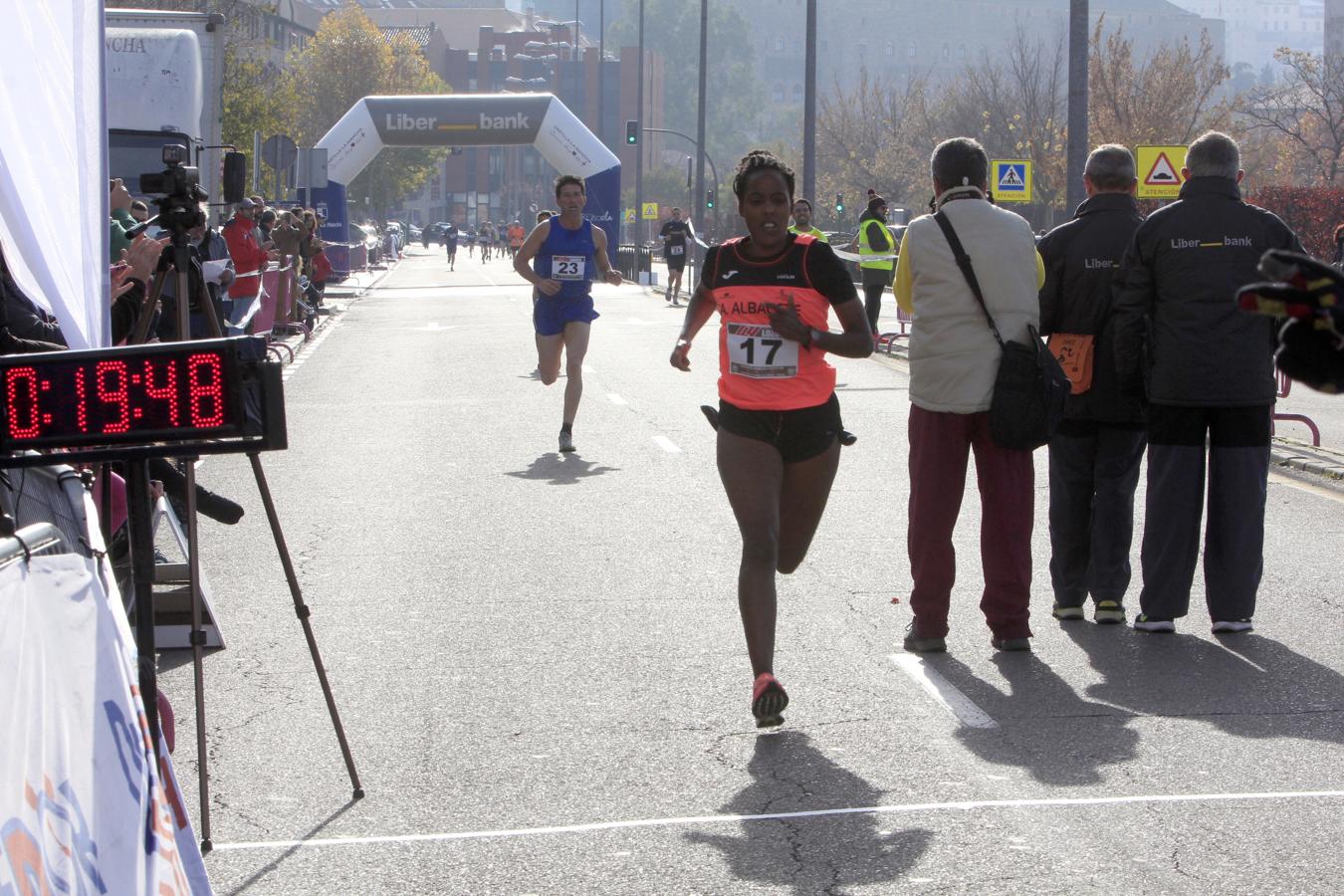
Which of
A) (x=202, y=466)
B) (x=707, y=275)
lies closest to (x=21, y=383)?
(x=707, y=275)

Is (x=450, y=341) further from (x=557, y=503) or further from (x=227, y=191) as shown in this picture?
(x=557, y=503)

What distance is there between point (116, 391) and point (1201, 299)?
503 centimetres

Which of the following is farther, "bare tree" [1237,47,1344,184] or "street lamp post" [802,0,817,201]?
"bare tree" [1237,47,1344,184]

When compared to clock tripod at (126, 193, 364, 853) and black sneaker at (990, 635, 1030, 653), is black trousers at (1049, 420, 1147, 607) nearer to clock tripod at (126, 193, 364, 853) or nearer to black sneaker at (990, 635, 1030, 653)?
black sneaker at (990, 635, 1030, 653)

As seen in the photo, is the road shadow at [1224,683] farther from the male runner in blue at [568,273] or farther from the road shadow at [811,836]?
the male runner in blue at [568,273]

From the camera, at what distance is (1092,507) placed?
8430mm

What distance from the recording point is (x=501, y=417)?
1708 centimetres

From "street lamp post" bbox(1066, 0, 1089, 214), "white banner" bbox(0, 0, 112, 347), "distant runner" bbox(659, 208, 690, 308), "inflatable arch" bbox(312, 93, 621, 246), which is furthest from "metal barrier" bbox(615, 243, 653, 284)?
"white banner" bbox(0, 0, 112, 347)

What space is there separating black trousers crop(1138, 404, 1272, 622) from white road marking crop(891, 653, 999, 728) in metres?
1.15

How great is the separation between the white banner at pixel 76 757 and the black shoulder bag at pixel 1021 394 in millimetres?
4098

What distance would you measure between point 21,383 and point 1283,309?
7.94ft

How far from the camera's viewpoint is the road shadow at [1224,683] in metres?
6.57

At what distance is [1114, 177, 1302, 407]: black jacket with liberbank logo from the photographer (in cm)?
777

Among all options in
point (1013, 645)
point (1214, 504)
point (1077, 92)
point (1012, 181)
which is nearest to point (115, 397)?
point (1013, 645)
